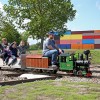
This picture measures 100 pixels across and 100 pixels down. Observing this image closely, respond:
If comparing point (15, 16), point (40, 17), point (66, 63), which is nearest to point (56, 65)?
point (66, 63)

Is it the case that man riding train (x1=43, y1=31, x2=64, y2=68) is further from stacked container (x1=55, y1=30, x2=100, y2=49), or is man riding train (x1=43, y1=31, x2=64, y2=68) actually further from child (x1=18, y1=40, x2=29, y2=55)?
stacked container (x1=55, y1=30, x2=100, y2=49)

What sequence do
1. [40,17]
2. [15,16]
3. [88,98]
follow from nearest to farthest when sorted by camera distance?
[88,98] → [40,17] → [15,16]

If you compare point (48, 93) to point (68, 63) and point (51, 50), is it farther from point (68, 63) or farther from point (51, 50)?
point (51, 50)

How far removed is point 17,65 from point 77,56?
11.7 ft

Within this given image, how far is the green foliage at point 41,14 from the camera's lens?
38062 mm

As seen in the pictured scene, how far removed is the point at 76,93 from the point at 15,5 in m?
33.5

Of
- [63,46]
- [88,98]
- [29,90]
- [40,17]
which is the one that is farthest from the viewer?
[63,46]

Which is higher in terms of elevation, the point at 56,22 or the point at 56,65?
the point at 56,22

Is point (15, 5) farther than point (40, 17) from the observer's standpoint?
Yes

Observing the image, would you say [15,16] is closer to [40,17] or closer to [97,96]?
[40,17]

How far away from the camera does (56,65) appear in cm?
1515

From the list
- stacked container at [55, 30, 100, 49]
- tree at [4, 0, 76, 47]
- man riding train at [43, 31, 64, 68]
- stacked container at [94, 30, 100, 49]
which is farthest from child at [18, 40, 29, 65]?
stacked container at [94, 30, 100, 49]

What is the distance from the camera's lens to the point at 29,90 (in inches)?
376

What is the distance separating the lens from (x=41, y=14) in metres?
39.0
